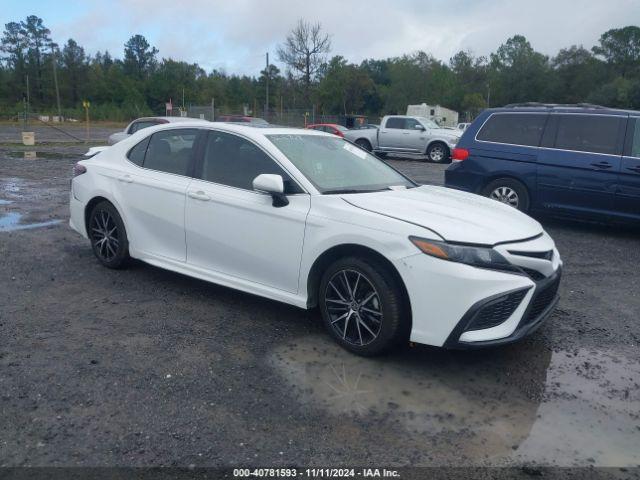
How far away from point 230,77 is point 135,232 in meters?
96.2

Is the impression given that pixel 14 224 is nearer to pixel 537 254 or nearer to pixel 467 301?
pixel 467 301

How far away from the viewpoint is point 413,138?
72.4ft

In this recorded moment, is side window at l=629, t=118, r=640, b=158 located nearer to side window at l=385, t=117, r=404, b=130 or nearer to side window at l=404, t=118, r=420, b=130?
side window at l=404, t=118, r=420, b=130

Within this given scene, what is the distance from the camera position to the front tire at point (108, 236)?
554cm

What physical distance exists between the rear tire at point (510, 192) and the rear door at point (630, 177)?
48.1 inches

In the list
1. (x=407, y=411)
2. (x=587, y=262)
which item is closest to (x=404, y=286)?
(x=407, y=411)

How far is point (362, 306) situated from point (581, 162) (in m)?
5.46

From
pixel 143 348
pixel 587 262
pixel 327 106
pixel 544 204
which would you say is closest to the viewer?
pixel 143 348

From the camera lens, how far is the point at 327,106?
2709 inches

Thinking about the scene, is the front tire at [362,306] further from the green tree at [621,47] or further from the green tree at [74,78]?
the green tree at [621,47]

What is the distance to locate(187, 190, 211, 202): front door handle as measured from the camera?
4.74 meters

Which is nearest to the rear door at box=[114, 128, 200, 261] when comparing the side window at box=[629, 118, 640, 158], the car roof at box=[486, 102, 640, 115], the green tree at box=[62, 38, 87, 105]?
the car roof at box=[486, 102, 640, 115]

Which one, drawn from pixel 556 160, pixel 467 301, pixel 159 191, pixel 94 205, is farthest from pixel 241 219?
pixel 556 160

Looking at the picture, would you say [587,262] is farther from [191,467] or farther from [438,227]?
[191,467]
